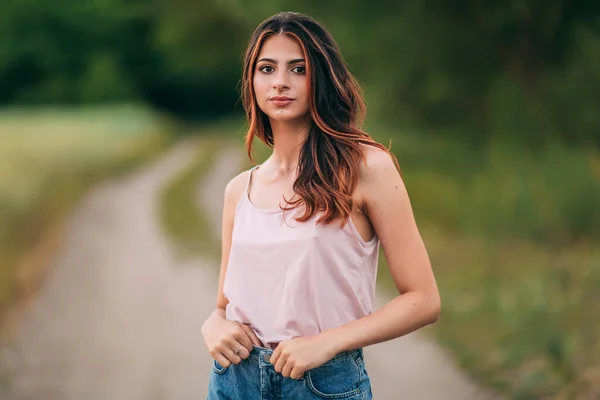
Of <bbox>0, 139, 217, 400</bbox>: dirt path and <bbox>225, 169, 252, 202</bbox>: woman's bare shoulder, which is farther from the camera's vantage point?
<bbox>0, 139, 217, 400</bbox>: dirt path

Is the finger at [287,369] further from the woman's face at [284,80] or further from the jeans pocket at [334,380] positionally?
the woman's face at [284,80]

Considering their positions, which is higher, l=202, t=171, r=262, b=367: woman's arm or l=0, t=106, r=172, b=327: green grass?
l=0, t=106, r=172, b=327: green grass

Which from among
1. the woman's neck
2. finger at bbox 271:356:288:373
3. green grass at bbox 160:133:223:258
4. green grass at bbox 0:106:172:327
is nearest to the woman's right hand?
finger at bbox 271:356:288:373

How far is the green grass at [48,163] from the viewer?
10422 millimetres

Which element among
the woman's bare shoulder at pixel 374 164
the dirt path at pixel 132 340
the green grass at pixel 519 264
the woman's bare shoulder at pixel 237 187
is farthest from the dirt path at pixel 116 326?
the woman's bare shoulder at pixel 374 164

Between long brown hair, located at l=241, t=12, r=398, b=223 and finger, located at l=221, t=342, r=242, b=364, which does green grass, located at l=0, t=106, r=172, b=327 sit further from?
long brown hair, located at l=241, t=12, r=398, b=223

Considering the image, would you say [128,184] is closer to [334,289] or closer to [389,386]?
[389,386]

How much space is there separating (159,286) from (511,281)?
3.12 meters

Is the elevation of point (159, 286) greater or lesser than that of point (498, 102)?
lesser

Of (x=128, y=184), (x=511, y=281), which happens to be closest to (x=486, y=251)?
(x=511, y=281)

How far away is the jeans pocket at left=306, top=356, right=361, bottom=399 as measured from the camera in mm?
2033

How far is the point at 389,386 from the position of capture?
551 centimetres

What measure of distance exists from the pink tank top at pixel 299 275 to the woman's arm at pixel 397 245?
0.06 m

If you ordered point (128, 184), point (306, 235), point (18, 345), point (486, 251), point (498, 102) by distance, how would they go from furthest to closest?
point (128, 184) < point (498, 102) < point (486, 251) < point (18, 345) < point (306, 235)
